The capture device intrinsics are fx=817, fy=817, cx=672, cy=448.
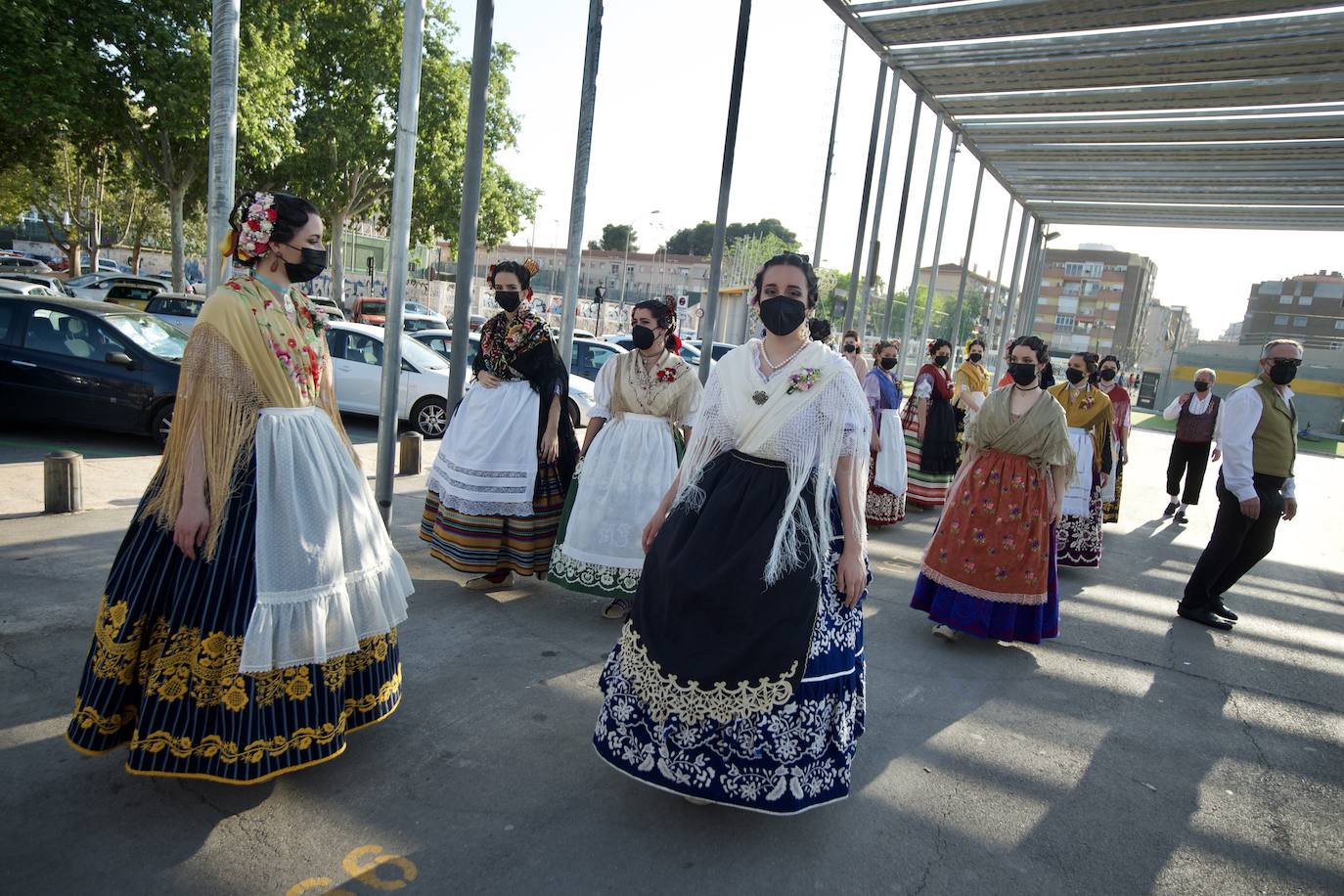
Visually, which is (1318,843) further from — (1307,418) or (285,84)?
(1307,418)

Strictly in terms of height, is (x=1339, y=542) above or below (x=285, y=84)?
below

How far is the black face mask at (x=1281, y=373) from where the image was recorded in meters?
5.21

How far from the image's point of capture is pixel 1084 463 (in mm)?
7098

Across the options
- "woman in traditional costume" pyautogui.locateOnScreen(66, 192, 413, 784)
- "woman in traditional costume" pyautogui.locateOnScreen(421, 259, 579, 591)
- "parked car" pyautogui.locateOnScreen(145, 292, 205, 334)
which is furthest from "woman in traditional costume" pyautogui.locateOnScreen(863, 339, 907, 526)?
"parked car" pyautogui.locateOnScreen(145, 292, 205, 334)

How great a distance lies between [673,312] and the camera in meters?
4.86

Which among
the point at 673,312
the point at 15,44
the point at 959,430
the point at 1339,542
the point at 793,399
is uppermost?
the point at 15,44

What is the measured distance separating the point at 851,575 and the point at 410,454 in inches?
253

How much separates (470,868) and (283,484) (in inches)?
52.3

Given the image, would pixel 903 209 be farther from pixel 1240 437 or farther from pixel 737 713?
pixel 737 713

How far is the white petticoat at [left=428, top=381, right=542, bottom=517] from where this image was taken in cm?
488

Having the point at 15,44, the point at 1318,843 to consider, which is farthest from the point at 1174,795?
the point at 15,44

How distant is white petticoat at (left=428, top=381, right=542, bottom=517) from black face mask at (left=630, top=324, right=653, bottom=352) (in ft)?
2.47

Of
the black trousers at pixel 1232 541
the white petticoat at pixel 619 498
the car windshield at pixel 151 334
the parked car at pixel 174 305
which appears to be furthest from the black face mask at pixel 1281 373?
the parked car at pixel 174 305

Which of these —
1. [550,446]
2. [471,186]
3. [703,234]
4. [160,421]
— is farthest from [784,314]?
[703,234]
